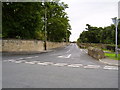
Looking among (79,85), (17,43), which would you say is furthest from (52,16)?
(79,85)

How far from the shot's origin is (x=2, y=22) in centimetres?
2366

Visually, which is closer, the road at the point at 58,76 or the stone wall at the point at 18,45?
the road at the point at 58,76

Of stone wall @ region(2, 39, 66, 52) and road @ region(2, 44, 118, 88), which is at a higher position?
stone wall @ region(2, 39, 66, 52)

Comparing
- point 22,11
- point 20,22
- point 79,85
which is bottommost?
point 79,85

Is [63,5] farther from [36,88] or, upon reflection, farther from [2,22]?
[36,88]

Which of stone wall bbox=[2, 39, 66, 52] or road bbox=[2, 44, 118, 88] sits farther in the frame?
stone wall bbox=[2, 39, 66, 52]

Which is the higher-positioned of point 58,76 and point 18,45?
point 18,45

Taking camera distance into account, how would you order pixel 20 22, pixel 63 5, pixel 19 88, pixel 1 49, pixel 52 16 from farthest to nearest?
pixel 63 5 < pixel 52 16 < pixel 20 22 < pixel 1 49 < pixel 19 88

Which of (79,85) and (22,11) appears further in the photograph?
(22,11)

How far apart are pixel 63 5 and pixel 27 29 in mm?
24731

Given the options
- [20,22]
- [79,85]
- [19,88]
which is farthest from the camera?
[20,22]

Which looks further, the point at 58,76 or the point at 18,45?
the point at 18,45

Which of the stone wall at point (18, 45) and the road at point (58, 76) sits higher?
the stone wall at point (18, 45)

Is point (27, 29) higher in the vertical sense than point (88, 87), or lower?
higher
